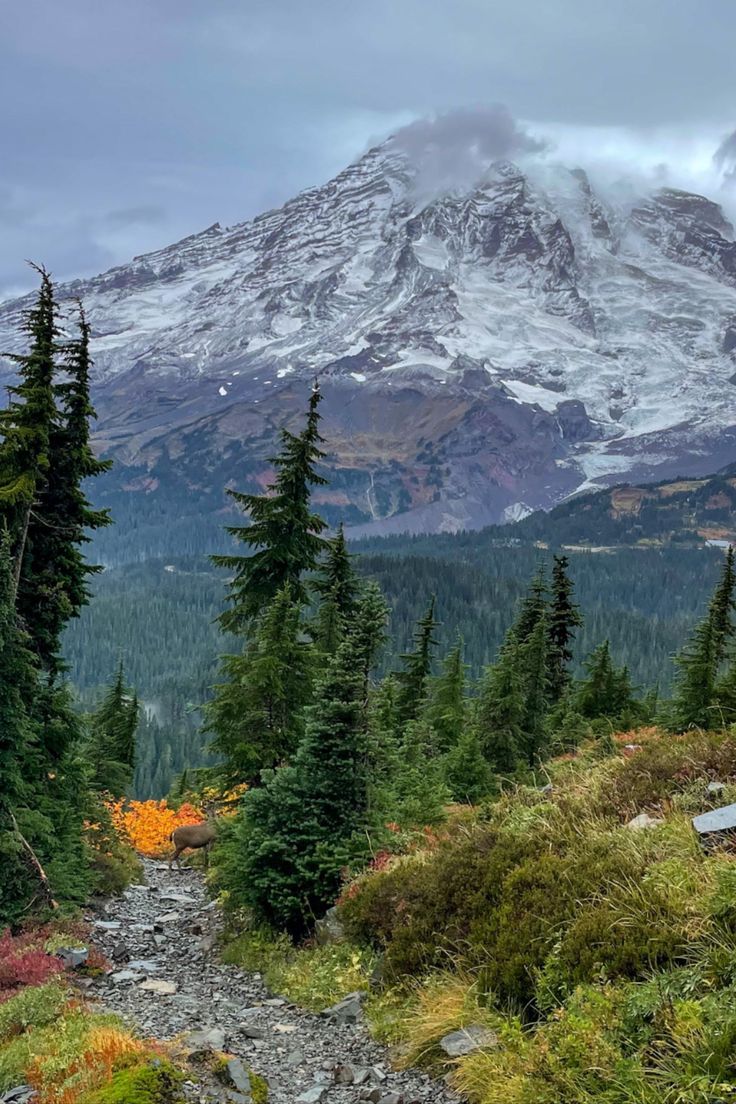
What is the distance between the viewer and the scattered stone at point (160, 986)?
11.9 meters

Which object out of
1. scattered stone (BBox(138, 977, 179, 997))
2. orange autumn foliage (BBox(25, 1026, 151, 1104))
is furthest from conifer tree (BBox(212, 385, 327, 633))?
orange autumn foliage (BBox(25, 1026, 151, 1104))

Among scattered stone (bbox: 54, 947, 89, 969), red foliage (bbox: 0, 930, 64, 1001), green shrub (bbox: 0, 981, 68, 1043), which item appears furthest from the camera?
scattered stone (bbox: 54, 947, 89, 969)

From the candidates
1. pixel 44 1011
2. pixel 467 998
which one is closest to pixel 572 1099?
pixel 467 998

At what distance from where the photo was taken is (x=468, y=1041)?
8391 mm

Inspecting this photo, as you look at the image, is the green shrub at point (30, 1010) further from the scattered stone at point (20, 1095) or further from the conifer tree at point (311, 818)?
the conifer tree at point (311, 818)

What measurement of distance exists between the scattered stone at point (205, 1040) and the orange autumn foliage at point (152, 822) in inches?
1132

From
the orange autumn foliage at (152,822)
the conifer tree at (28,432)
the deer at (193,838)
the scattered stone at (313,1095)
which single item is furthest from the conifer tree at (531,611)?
the scattered stone at (313,1095)

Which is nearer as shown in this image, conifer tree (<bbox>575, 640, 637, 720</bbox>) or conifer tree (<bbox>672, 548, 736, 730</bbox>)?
conifer tree (<bbox>672, 548, 736, 730</bbox>)

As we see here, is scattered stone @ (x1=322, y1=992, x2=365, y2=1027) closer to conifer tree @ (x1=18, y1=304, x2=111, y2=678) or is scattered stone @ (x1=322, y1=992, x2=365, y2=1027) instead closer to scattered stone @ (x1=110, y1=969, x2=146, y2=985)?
scattered stone @ (x1=110, y1=969, x2=146, y2=985)

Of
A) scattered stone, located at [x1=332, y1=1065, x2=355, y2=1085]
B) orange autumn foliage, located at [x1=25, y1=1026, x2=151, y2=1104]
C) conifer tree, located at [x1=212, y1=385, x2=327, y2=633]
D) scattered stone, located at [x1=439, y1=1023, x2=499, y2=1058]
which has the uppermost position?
conifer tree, located at [x1=212, y1=385, x2=327, y2=633]

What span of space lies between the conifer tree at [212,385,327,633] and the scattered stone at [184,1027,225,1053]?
16.2m

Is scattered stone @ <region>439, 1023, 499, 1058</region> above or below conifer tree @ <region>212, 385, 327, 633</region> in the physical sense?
below

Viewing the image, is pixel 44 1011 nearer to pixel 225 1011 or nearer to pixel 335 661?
pixel 225 1011

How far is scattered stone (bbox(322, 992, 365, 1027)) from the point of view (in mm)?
10266
